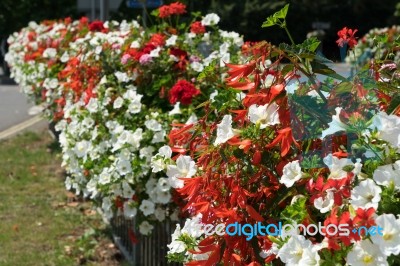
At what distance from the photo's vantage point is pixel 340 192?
2273 millimetres

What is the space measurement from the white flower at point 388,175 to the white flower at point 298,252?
0.81 ft

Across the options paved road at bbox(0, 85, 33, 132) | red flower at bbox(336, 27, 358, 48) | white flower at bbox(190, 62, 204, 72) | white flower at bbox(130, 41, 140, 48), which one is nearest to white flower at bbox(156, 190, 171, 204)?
white flower at bbox(190, 62, 204, 72)

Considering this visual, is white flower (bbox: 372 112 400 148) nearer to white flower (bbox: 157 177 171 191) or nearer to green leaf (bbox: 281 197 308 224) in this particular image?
green leaf (bbox: 281 197 308 224)

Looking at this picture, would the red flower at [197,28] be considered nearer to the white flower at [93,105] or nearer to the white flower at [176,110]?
the white flower at [93,105]

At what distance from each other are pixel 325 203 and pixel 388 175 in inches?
7.9

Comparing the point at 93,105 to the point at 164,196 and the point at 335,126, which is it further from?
the point at 335,126

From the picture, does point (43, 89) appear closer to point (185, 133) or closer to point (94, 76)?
point (94, 76)

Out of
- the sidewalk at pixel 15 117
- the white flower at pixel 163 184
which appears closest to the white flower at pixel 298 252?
the white flower at pixel 163 184

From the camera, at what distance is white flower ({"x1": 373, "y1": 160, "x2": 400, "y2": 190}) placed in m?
2.20

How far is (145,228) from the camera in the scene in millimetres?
4875

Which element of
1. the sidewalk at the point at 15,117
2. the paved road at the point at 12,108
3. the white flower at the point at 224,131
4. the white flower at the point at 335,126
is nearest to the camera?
the white flower at the point at 335,126

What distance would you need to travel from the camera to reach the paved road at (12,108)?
548 inches

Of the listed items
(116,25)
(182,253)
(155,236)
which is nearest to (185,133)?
(182,253)

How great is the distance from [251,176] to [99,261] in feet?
10.5
